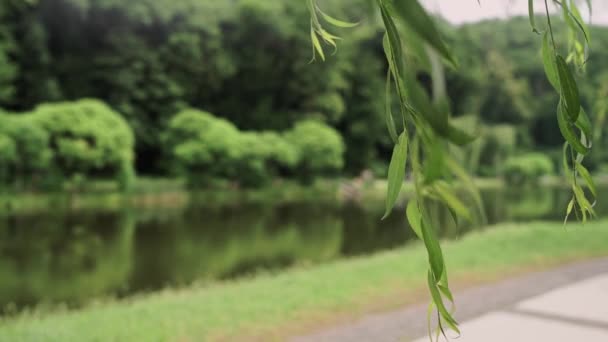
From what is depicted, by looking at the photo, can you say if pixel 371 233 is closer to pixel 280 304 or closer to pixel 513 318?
pixel 280 304

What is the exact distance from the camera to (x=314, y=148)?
24562 millimetres

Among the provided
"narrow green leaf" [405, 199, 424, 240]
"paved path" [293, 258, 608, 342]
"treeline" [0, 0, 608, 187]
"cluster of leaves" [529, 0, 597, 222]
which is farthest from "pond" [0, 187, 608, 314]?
"treeline" [0, 0, 608, 187]

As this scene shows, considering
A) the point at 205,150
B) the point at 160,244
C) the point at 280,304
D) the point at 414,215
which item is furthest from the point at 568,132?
the point at 205,150

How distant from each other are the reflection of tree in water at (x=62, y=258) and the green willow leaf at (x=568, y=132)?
563 cm

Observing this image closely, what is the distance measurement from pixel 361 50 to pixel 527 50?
15.8m

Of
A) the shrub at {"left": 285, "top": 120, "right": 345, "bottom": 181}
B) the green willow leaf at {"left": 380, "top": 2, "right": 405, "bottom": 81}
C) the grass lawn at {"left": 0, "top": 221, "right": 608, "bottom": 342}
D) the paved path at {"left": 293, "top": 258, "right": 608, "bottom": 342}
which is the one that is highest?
the green willow leaf at {"left": 380, "top": 2, "right": 405, "bottom": 81}

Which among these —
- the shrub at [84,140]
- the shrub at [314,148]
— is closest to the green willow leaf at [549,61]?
the shrub at [84,140]

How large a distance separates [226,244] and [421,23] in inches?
349

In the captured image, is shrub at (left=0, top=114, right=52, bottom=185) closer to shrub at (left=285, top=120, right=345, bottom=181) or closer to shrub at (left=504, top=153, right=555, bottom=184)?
shrub at (left=285, top=120, right=345, bottom=181)

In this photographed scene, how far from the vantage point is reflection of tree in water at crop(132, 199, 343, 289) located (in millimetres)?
6977

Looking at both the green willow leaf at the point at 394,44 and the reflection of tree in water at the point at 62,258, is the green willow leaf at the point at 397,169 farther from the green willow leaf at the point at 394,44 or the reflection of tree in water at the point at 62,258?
the reflection of tree in water at the point at 62,258

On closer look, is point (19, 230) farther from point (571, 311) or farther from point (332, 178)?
point (332, 178)

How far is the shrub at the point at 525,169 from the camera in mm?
30922

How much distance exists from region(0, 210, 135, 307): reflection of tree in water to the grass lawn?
132cm
